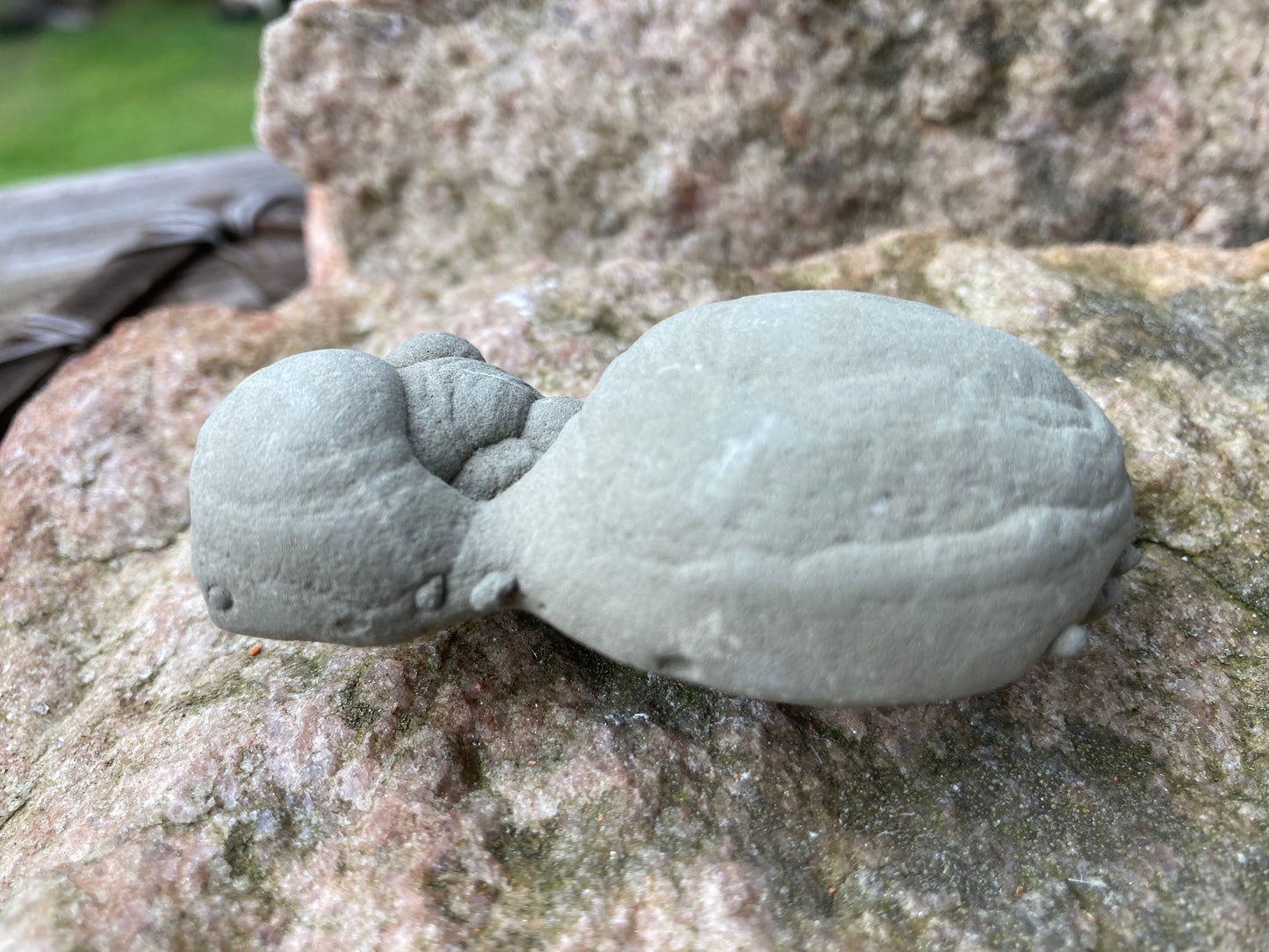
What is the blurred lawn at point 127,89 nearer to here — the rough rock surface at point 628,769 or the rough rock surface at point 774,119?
the rough rock surface at point 774,119

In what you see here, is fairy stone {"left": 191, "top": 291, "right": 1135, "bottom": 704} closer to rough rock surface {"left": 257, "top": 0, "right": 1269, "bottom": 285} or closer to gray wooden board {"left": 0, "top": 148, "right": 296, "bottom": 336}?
rough rock surface {"left": 257, "top": 0, "right": 1269, "bottom": 285}

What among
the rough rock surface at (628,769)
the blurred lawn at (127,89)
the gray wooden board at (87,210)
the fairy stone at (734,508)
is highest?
the fairy stone at (734,508)

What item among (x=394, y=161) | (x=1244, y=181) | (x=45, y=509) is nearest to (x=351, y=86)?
(x=394, y=161)

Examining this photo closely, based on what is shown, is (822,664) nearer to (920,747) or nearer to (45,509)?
(920,747)

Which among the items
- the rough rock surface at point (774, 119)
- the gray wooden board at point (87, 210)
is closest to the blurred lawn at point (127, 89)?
the gray wooden board at point (87, 210)

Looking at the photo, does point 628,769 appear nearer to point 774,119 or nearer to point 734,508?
point 734,508

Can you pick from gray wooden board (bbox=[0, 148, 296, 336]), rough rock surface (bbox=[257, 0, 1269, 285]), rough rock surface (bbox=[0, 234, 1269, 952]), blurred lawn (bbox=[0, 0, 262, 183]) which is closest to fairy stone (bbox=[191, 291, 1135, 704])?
rough rock surface (bbox=[0, 234, 1269, 952])
